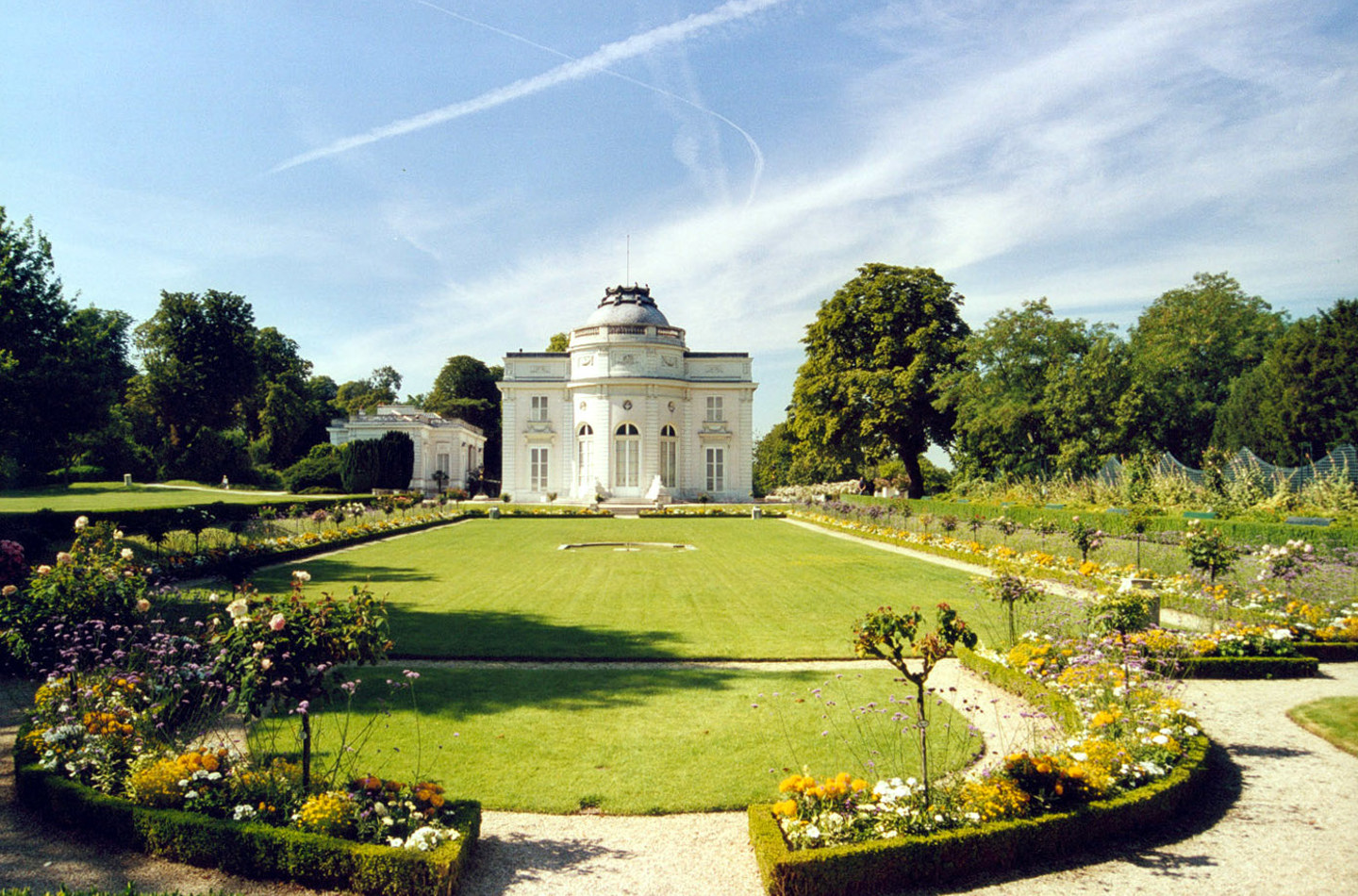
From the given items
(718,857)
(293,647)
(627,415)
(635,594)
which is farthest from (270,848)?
(627,415)

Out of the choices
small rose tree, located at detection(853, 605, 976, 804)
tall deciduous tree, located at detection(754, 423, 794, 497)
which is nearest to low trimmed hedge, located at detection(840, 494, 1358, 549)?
small rose tree, located at detection(853, 605, 976, 804)

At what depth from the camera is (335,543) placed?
73.6 feet

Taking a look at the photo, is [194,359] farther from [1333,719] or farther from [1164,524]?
[1333,719]

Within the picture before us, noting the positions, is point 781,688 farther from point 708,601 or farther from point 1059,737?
point 708,601

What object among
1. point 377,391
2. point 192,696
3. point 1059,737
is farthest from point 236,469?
point 1059,737

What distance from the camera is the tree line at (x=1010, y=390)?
107 ft

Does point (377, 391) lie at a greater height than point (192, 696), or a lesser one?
greater

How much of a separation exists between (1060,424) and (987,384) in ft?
11.5

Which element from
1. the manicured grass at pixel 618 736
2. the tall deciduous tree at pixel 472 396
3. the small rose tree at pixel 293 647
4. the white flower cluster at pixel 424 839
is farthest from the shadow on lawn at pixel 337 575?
the tall deciduous tree at pixel 472 396

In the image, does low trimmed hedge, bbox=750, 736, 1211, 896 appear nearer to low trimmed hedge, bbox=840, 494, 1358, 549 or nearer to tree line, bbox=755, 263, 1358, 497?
low trimmed hedge, bbox=840, 494, 1358, 549

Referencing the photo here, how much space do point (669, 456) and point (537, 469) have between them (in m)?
8.48

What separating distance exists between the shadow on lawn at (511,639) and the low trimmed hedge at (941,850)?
523 centimetres

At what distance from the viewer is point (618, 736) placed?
7.11 meters

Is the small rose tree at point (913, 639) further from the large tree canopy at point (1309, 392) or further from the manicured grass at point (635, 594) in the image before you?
the large tree canopy at point (1309, 392)
